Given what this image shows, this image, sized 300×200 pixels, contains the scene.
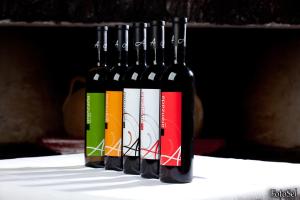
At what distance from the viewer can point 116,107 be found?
4.50ft

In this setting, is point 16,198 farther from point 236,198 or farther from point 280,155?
point 280,155

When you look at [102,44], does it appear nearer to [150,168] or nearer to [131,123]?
[131,123]

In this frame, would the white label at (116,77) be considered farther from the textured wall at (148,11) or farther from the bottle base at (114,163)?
the textured wall at (148,11)

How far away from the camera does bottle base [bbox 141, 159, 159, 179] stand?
4.15 feet

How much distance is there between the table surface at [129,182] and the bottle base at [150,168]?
0.05 ft

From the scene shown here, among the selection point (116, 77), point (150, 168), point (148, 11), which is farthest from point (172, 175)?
point (148, 11)

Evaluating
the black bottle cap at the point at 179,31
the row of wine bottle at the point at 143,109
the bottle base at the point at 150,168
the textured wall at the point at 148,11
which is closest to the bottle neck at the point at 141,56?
the row of wine bottle at the point at 143,109

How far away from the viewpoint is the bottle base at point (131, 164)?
4.33 ft

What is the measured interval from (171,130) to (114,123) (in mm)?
182

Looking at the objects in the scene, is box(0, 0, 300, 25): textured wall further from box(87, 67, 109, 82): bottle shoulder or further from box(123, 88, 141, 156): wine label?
box(123, 88, 141, 156): wine label

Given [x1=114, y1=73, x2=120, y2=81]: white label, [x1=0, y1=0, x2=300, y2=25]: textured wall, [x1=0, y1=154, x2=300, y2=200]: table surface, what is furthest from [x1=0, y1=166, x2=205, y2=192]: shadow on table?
[x1=0, y1=0, x2=300, y2=25]: textured wall

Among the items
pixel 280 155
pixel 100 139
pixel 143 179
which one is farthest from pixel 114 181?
pixel 280 155

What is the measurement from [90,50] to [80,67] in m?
0.10

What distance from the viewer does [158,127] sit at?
1253 mm
